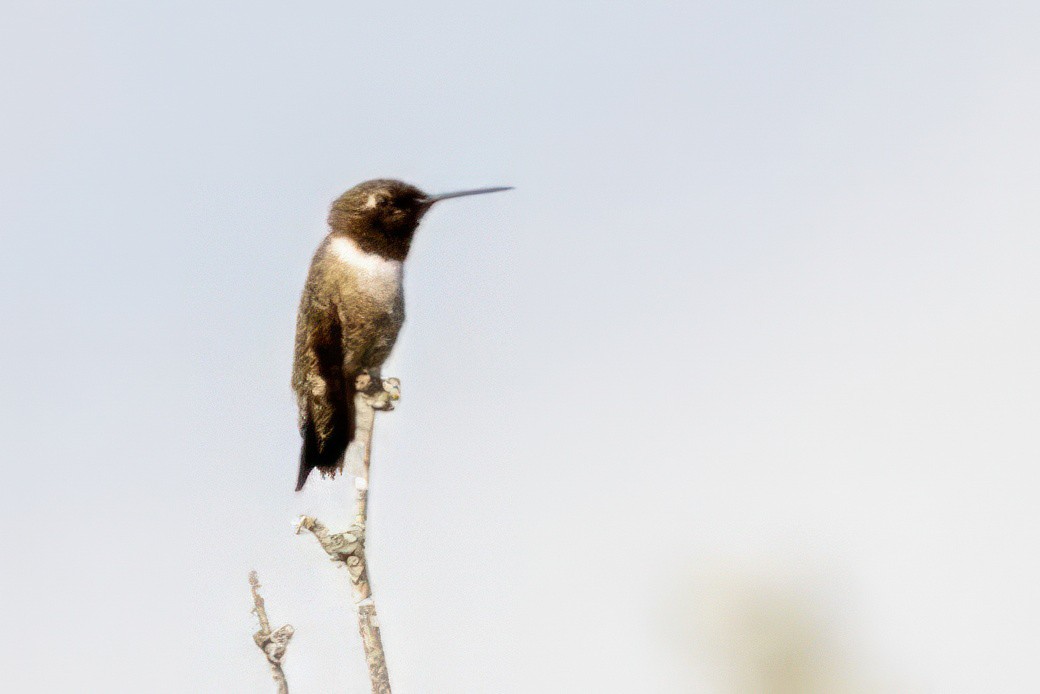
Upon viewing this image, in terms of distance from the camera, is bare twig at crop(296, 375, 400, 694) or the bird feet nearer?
bare twig at crop(296, 375, 400, 694)

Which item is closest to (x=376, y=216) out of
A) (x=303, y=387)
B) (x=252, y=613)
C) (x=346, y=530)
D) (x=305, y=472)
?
(x=303, y=387)

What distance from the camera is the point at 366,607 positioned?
4145 millimetres

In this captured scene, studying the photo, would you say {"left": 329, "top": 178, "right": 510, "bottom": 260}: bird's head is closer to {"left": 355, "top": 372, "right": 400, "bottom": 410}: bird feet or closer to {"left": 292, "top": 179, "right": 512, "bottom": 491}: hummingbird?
{"left": 292, "top": 179, "right": 512, "bottom": 491}: hummingbird

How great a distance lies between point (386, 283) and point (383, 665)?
1.74 m

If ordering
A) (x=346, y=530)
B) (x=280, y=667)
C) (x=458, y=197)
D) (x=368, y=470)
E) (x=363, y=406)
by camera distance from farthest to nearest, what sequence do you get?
(x=458, y=197), (x=363, y=406), (x=368, y=470), (x=346, y=530), (x=280, y=667)

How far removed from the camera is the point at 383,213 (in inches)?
211

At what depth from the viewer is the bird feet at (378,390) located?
16.5 feet

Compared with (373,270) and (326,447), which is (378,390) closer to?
(326,447)

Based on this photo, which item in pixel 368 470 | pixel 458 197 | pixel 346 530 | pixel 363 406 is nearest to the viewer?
pixel 346 530

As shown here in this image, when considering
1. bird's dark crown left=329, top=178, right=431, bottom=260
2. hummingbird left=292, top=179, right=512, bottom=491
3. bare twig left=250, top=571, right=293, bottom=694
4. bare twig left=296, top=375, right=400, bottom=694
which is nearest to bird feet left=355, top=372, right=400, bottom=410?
hummingbird left=292, top=179, right=512, bottom=491

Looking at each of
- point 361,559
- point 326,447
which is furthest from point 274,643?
point 326,447

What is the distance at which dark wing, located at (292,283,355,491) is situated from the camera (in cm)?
507

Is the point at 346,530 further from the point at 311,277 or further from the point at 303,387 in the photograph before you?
the point at 311,277

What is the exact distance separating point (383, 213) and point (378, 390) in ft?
2.70
